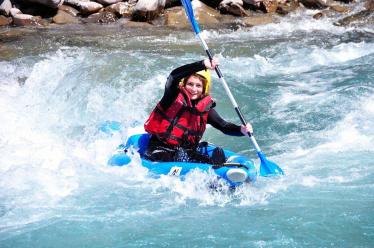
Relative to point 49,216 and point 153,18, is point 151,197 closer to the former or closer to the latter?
point 49,216

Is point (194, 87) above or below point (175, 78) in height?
below

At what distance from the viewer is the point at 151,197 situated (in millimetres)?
4551

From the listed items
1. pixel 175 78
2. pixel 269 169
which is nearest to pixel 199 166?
pixel 269 169

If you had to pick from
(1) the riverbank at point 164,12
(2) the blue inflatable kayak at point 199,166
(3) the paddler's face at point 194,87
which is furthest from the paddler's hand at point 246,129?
(1) the riverbank at point 164,12

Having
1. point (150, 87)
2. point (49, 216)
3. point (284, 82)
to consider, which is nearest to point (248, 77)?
point (284, 82)

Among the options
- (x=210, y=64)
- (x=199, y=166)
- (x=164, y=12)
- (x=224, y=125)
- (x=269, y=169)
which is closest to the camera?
(x=210, y=64)

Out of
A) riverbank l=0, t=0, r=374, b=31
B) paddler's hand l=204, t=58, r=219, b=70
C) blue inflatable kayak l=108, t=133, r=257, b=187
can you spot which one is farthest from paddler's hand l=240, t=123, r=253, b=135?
riverbank l=0, t=0, r=374, b=31

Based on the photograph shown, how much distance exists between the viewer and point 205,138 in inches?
255

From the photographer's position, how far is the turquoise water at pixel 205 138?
12.8ft

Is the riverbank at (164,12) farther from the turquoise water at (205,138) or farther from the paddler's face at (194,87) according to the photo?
the paddler's face at (194,87)

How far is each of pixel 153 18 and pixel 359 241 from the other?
9.72 meters

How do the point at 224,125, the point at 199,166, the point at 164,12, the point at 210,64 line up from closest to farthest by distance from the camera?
the point at 210,64, the point at 199,166, the point at 224,125, the point at 164,12

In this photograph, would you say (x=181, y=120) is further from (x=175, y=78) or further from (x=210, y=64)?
(x=210, y=64)

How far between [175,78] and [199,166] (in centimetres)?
81
